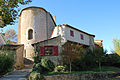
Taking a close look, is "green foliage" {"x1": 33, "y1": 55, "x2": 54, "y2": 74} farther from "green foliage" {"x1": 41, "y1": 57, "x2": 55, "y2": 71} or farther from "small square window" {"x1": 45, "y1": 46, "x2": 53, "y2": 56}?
"small square window" {"x1": 45, "y1": 46, "x2": 53, "y2": 56}

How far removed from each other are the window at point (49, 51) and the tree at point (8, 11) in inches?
250

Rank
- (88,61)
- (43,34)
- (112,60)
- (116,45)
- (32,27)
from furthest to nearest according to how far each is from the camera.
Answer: (43,34), (32,27), (112,60), (116,45), (88,61)

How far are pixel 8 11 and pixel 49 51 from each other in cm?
816

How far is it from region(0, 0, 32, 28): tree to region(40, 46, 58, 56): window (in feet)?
20.9

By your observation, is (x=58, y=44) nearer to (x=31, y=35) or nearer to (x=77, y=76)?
(x=77, y=76)

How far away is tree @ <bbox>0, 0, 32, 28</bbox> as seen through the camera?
10.9m

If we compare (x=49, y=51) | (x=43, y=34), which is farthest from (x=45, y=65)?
(x=43, y=34)

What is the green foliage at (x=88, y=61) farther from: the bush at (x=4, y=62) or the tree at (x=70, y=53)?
the bush at (x=4, y=62)

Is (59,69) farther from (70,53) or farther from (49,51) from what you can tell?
(49,51)

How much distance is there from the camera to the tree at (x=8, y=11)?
1093 centimetres

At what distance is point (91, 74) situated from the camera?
14070 mm

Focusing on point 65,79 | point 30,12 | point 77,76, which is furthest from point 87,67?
point 30,12

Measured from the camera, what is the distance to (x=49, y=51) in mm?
16984

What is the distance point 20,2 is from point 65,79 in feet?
32.4
